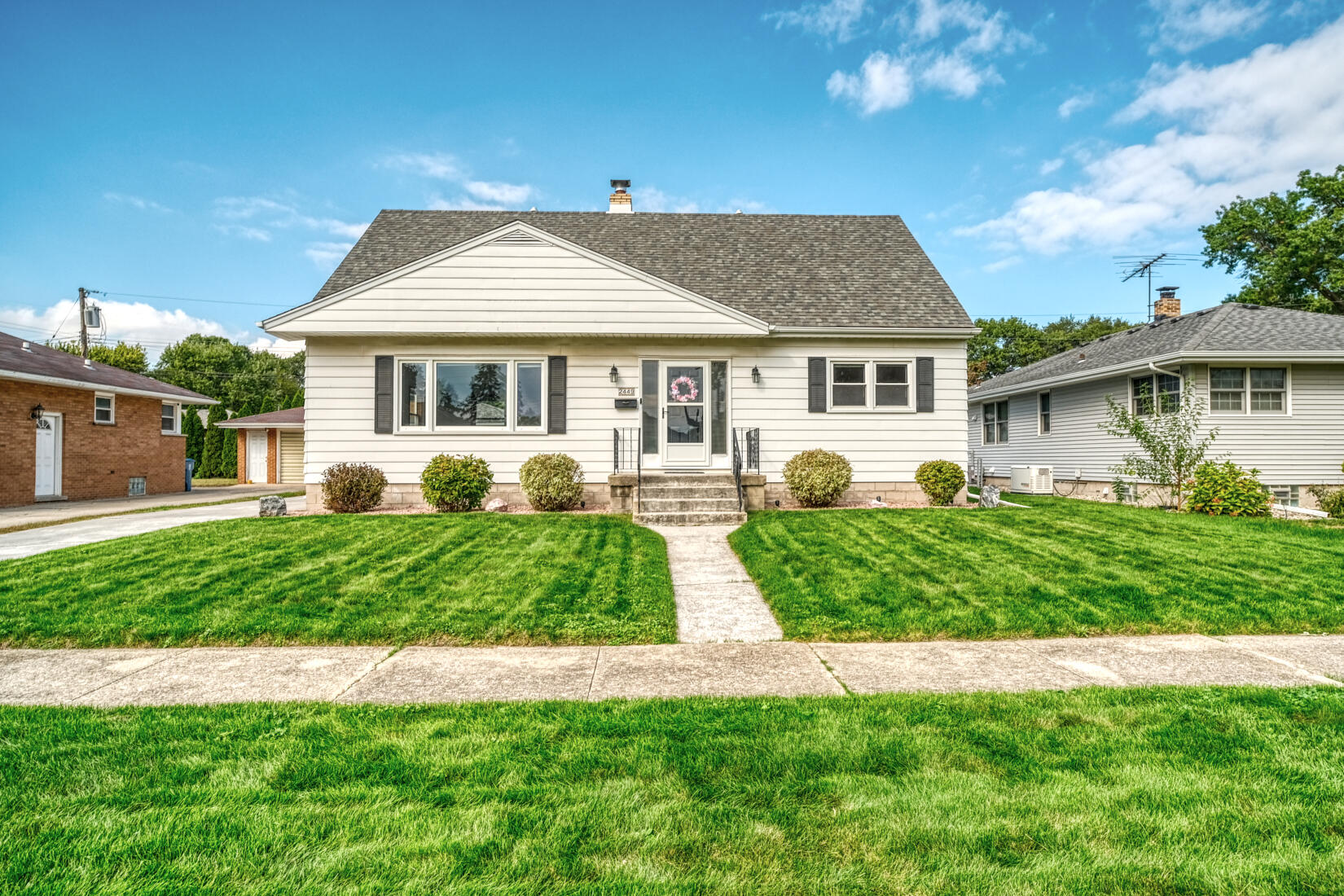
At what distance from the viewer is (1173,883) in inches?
78.5

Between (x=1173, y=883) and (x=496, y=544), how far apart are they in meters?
7.03

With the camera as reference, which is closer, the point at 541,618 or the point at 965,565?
the point at 541,618

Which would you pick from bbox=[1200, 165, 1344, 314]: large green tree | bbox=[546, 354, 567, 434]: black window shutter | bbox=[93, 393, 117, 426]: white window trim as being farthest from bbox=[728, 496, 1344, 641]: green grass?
bbox=[1200, 165, 1344, 314]: large green tree

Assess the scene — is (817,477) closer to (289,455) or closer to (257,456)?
(289,455)

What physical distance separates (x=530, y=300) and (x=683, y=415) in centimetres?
349

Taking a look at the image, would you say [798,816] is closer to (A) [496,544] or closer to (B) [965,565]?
(B) [965,565]

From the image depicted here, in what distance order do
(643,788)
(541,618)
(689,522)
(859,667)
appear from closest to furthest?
1. (643,788)
2. (859,667)
3. (541,618)
4. (689,522)

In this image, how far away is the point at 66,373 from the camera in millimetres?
16312

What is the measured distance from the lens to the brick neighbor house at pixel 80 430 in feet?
49.7

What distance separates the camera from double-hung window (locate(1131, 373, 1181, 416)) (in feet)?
46.2

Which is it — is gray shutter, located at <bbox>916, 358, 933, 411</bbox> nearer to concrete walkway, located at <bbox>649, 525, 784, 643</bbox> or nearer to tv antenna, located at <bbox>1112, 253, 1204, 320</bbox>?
concrete walkway, located at <bbox>649, 525, 784, 643</bbox>

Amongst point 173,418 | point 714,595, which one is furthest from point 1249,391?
point 173,418

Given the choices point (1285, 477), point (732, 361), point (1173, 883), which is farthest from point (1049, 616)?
point (1285, 477)

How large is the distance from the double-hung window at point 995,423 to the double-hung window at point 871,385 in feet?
33.0
